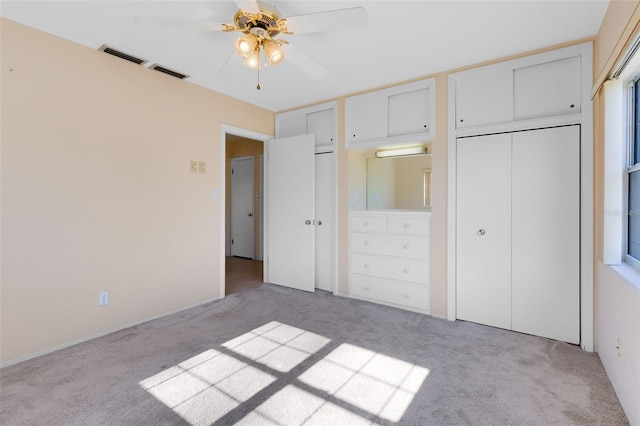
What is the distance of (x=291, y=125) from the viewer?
162 inches

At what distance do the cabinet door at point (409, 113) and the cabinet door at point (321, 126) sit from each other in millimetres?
786

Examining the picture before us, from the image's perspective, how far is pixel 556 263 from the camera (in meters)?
2.45

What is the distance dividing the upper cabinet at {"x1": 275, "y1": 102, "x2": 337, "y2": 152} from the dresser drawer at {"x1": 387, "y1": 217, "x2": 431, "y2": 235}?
1202mm

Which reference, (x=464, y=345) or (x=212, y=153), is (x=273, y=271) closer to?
(x=212, y=153)

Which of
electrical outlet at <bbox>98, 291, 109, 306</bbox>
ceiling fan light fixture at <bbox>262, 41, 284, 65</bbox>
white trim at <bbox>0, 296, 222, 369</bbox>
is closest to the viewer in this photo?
ceiling fan light fixture at <bbox>262, 41, 284, 65</bbox>

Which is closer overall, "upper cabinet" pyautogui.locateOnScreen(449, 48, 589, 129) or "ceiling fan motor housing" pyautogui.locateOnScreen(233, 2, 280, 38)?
"ceiling fan motor housing" pyautogui.locateOnScreen(233, 2, 280, 38)

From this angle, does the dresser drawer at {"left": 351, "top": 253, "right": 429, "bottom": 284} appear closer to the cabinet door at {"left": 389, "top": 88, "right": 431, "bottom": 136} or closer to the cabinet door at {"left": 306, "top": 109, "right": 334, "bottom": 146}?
the cabinet door at {"left": 389, "top": 88, "right": 431, "bottom": 136}

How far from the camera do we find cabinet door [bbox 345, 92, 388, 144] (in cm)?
335

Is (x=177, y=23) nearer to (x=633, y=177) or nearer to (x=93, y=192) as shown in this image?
(x=93, y=192)

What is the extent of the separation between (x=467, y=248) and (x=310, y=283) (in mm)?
1866

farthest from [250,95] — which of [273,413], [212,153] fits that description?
[273,413]

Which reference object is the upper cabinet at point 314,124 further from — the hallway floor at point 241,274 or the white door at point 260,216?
the hallway floor at point 241,274

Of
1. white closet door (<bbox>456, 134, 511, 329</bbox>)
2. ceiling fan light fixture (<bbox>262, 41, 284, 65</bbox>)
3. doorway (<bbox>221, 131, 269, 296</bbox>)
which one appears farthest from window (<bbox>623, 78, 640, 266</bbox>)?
doorway (<bbox>221, 131, 269, 296</bbox>)

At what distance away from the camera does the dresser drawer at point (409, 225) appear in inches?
121
